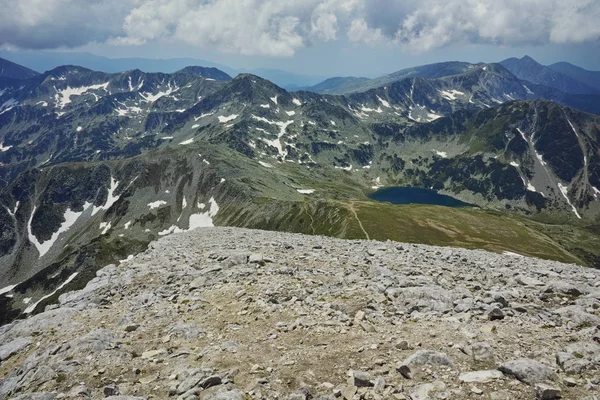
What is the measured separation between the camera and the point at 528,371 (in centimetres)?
1163

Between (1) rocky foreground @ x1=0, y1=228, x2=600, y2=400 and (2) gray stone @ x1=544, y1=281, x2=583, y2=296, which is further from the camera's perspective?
(2) gray stone @ x1=544, y1=281, x2=583, y2=296

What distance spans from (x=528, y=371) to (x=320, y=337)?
7910 mm

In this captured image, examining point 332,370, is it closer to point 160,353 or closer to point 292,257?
point 160,353

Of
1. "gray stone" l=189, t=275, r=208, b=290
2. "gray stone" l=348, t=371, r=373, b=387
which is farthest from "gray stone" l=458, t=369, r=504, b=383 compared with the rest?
"gray stone" l=189, t=275, r=208, b=290

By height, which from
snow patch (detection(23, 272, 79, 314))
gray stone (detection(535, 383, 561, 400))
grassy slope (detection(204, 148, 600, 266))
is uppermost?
gray stone (detection(535, 383, 561, 400))

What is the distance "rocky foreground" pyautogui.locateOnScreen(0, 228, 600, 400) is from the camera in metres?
12.0

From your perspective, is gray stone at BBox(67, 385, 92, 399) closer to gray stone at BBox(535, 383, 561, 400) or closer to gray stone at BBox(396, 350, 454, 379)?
gray stone at BBox(396, 350, 454, 379)

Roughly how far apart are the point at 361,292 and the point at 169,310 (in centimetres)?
1150

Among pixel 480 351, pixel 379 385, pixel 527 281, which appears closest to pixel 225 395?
pixel 379 385

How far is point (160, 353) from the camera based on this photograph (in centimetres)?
1565

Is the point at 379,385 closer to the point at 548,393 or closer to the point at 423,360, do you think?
the point at 423,360

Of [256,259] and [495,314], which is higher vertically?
[495,314]

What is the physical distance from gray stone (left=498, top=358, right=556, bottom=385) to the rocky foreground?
4 cm

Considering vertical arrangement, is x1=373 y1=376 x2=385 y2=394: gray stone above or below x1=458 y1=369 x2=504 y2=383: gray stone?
below
